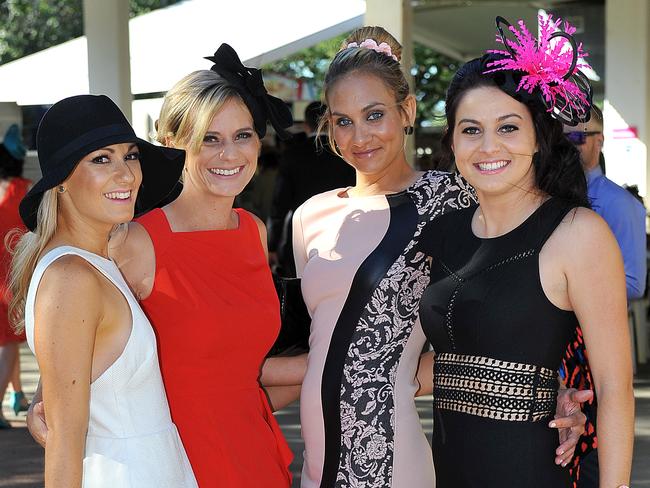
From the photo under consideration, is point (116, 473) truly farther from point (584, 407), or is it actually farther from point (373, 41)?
point (373, 41)

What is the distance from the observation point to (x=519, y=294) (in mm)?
2416

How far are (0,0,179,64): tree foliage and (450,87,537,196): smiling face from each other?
30778mm

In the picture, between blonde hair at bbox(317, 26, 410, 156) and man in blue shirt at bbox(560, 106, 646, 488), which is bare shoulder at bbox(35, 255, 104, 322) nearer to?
blonde hair at bbox(317, 26, 410, 156)

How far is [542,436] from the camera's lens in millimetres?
2432

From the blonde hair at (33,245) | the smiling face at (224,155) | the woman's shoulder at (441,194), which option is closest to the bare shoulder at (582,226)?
the woman's shoulder at (441,194)

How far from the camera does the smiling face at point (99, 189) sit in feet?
7.86

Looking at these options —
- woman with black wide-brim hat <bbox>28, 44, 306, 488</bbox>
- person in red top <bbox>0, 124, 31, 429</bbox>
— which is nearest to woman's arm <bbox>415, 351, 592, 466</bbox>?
woman with black wide-brim hat <bbox>28, 44, 306, 488</bbox>

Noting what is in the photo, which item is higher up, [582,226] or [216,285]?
[582,226]

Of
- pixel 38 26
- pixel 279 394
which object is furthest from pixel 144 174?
pixel 38 26

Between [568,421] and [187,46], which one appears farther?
[187,46]

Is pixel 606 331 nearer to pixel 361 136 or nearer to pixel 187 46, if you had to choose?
pixel 361 136

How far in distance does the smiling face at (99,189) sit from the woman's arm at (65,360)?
0.26 m

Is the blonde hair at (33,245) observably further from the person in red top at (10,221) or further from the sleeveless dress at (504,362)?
the person in red top at (10,221)

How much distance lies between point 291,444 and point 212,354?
3802 mm
